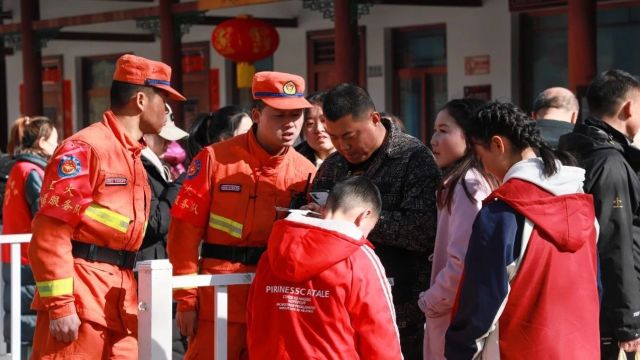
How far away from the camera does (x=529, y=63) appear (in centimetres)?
1245

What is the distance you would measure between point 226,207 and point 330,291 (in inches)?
43.0

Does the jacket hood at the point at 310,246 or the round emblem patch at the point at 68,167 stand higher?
the round emblem patch at the point at 68,167

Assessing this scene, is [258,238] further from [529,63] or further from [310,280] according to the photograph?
[529,63]

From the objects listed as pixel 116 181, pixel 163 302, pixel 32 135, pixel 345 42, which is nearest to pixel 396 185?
pixel 163 302

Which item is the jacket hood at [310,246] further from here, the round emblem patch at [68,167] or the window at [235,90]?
the window at [235,90]

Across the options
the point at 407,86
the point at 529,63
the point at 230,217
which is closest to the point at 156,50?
the point at 407,86

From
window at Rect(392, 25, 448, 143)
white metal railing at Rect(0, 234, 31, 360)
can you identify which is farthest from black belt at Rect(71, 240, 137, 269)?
window at Rect(392, 25, 448, 143)

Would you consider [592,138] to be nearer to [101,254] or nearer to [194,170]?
[194,170]

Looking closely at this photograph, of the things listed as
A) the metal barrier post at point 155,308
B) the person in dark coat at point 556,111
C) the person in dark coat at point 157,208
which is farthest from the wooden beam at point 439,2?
the metal barrier post at point 155,308

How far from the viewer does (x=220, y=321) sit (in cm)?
402

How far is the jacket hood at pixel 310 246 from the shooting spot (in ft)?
11.2

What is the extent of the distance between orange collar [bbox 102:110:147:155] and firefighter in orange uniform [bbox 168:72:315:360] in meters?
0.24

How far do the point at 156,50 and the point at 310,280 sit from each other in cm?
1381

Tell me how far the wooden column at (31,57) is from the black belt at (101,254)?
11547 millimetres
